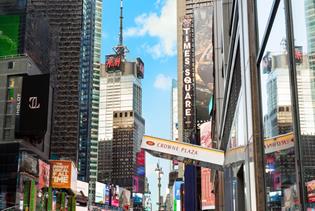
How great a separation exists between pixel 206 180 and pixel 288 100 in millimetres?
56748

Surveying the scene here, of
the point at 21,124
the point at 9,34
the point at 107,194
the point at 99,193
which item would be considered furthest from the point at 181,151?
the point at 107,194

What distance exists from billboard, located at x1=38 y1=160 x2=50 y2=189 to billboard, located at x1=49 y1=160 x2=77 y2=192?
4246 mm

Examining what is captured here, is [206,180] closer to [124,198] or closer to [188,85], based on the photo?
[188,85]

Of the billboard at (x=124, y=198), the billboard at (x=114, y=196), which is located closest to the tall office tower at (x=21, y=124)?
the billboard at (x=114, y=196)

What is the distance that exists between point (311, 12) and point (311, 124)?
121cm

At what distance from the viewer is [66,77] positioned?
520ft

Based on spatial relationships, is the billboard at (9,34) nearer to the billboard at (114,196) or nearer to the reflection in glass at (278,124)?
the billboard at (114,196)

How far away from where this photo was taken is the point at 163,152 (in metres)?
19.2

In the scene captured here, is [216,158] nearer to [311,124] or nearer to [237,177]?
[237,177]

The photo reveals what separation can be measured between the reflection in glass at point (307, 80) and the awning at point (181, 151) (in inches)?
506

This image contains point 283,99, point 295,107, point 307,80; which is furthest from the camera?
point 283,99

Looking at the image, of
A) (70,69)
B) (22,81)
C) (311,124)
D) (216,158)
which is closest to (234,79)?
(216,158)

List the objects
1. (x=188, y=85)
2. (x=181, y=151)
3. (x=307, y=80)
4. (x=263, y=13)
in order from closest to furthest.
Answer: (x=307, y=80) → (x=263, y=13) → (x=181, y=151) → (x=188, y=85)

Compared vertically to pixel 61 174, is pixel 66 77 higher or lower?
higher
